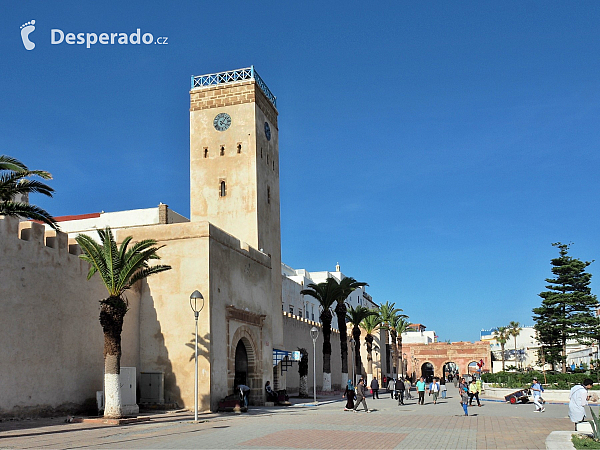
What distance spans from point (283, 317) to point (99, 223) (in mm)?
11709

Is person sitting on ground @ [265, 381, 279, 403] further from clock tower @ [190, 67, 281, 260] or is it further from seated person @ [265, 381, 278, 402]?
clock tower @ [190, 67, 281, 260]

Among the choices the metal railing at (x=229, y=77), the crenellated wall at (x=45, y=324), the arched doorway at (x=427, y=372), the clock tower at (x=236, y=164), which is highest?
the metal railing at (x=229, y=77)

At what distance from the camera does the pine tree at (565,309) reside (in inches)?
1834

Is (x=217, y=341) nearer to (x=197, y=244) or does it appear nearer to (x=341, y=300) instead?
(x=197, y=244)

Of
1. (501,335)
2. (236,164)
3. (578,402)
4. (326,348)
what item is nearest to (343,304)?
(326,348)

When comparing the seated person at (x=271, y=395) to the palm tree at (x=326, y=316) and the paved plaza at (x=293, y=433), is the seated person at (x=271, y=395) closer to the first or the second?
the paved plaza at (x=293, y=433)

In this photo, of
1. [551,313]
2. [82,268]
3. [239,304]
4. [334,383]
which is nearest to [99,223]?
[239,304]

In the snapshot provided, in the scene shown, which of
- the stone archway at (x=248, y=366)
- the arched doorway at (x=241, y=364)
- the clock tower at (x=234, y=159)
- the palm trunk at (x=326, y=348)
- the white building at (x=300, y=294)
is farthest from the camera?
the white building at (x=300, y=294)

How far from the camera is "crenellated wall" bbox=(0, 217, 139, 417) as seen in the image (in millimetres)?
16347

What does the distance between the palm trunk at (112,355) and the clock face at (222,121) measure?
659 inches

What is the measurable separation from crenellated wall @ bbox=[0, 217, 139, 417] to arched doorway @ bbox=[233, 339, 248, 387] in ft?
23.6

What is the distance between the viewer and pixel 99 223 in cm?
3488

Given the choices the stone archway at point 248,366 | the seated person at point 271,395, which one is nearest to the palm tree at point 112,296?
the stone archway at point 248,366

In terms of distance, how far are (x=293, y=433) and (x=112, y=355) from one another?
617 centimetres
